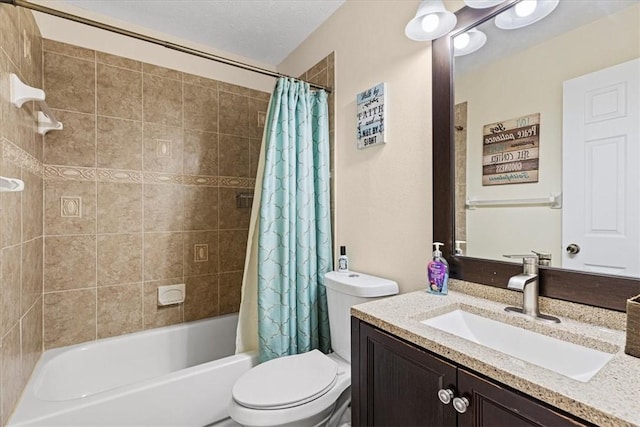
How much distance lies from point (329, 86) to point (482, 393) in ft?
5.81

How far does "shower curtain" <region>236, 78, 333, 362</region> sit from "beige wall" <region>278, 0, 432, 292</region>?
0.44ft

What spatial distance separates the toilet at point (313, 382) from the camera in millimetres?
1145

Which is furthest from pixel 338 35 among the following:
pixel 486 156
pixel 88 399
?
pixel 88 399

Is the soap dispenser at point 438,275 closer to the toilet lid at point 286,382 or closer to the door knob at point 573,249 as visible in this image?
the door knob at point 573,249

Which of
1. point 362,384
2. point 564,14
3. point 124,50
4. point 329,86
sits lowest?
point 362,384

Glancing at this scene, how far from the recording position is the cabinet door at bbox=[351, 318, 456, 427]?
2.52 feet

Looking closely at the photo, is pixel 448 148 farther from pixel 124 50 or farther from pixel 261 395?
pixel 124 50

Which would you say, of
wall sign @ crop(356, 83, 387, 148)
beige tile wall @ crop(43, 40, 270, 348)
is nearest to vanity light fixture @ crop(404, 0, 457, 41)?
wall sign @ crop(356, 83, 387, 148)

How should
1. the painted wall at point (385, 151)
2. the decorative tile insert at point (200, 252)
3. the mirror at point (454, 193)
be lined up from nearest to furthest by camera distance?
the mirror at point (454, 193), the painted wall at point (385, 151), the decorative tile insert at point (200, 252)

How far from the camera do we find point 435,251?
1.22 metres

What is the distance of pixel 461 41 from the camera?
123 cm

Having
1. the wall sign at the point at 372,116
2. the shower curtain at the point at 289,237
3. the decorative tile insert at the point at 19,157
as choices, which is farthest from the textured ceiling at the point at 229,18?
the decorative tile insert at the point at 19,157

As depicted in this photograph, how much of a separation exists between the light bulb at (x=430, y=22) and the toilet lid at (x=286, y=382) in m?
1.47

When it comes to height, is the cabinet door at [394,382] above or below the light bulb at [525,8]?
below
